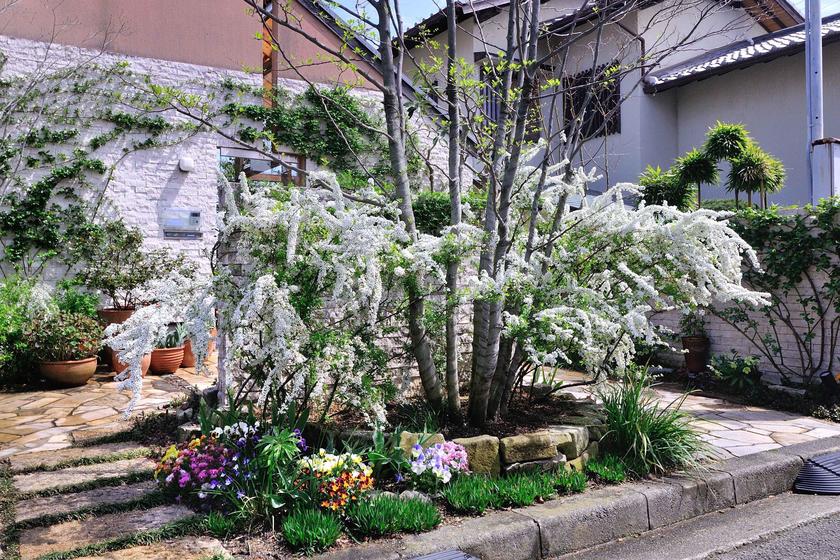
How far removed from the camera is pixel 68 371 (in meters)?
7.11

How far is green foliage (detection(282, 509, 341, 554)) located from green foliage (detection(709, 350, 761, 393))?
5.41 metres

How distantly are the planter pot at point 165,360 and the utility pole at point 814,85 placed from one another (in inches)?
303

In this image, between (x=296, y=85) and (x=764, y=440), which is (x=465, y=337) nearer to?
(x=764, y=440)

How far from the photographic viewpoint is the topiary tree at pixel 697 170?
915 centimetres

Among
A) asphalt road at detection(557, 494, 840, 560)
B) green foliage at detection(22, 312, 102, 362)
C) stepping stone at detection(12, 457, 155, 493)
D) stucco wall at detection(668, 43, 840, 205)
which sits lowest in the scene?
asphalt road at detection(557, 494, 840, 560)

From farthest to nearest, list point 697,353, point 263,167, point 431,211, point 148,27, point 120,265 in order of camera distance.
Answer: point 263,167 → point 148,27 → point 120,265 → point 431,211 → point 697,353

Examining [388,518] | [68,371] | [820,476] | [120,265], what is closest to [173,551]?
[388,518]

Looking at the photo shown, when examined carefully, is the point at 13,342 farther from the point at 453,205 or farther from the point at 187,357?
the point at 453,205

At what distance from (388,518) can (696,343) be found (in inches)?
220

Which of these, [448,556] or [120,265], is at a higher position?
[120,265]

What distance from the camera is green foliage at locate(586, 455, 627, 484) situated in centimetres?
400

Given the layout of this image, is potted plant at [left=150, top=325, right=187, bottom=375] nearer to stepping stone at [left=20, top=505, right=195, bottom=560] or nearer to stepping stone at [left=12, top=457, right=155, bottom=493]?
Result: stepping stone at [left=12, top=457, right=155, bottom=493]

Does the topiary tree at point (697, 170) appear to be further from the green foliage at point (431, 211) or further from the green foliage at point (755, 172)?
the green foliage at point (431, 211)

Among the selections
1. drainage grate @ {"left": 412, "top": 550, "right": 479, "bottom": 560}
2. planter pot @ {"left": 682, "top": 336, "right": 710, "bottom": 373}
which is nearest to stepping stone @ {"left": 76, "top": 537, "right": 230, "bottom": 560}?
drainage grate @ {"left": 412, "top": 550, "right": 479, "bottom": 560}
